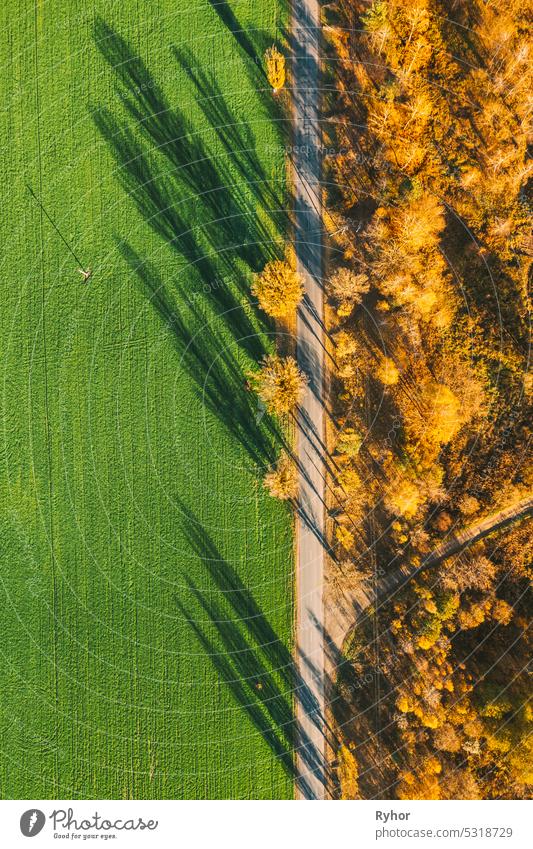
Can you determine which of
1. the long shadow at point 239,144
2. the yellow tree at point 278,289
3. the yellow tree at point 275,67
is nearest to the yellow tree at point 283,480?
the yellow tree at point 278,289

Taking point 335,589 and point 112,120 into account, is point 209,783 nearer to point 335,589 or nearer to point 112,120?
point 335,589

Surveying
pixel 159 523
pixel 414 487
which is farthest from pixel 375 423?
pixel 159 523

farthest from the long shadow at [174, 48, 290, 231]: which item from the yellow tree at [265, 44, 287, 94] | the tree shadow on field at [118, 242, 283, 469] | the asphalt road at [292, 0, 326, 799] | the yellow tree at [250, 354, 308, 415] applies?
the yellow tree at [250, 354, 308, 415]

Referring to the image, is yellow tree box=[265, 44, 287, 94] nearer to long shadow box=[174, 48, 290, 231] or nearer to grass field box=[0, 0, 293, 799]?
grass field box=[0, 0, 293, 799]

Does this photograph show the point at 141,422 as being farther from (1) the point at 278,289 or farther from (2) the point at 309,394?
(1) the point at 278,289

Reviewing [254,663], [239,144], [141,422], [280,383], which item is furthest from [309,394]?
[254,663]

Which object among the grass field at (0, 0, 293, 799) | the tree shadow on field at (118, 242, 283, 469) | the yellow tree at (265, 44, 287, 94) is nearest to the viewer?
the yellow tree at (265, 44, 287, 94)
